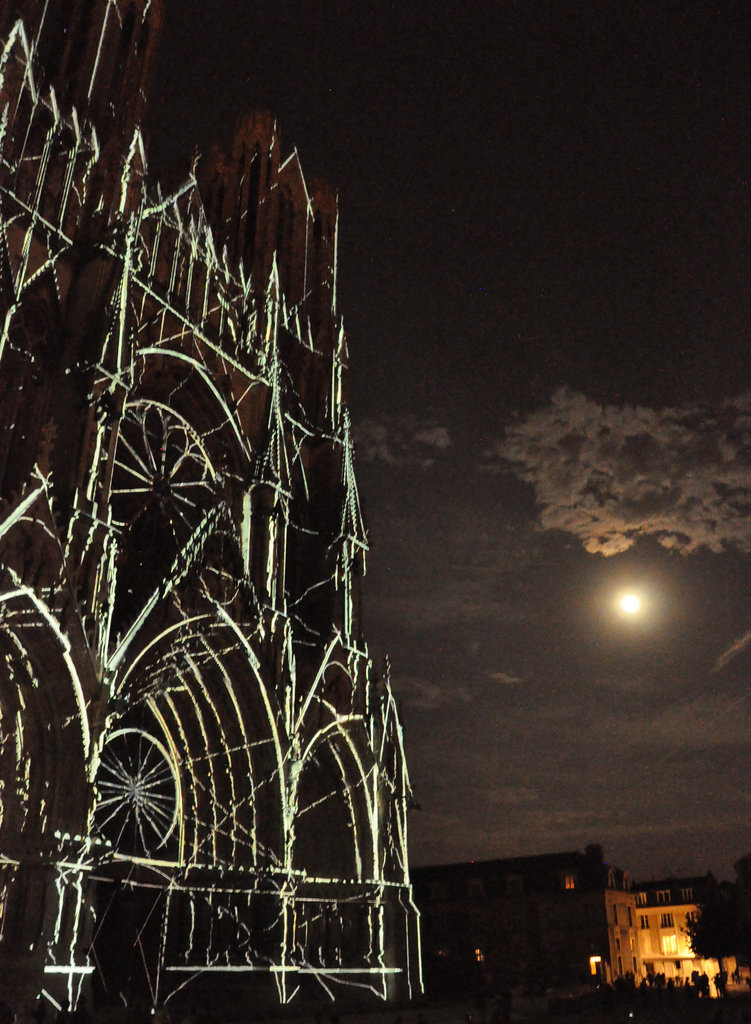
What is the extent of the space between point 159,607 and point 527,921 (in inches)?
1665

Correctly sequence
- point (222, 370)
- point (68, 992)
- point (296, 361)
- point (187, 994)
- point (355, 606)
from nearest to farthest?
point (68, 992) < point (187, 994) < point (222, 370) < point (355, 606) < point (296, 361)

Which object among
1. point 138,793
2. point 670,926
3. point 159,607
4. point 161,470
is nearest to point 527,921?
point 670,926

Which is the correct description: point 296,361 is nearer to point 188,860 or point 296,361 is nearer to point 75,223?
point 75,223

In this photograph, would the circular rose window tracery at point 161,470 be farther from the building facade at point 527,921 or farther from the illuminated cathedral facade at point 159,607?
the building facade at point 527,921

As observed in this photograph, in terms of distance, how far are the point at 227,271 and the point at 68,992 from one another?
20807mm

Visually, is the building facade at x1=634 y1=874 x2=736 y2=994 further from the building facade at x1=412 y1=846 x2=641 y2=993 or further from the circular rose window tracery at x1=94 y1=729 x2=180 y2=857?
the circular rose window tracery at x1=94 y1=729 x2=180 y2=857

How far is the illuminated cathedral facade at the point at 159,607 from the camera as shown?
54.9ft

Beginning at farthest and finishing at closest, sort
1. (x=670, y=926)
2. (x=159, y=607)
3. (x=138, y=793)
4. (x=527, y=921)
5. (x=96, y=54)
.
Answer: (x=670, y=926)
(x=527, y=921)
(x=96, y=54)
(x=138, y=793)
(x=159, y=607)

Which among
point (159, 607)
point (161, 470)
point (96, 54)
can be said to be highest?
point (96, 54)

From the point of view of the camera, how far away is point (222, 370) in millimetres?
26875

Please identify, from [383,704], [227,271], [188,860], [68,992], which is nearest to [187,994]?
[188,860]

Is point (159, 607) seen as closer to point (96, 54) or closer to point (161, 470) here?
point (161, 470)

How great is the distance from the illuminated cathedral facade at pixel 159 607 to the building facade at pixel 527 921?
1143 inches

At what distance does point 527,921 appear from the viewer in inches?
2094
